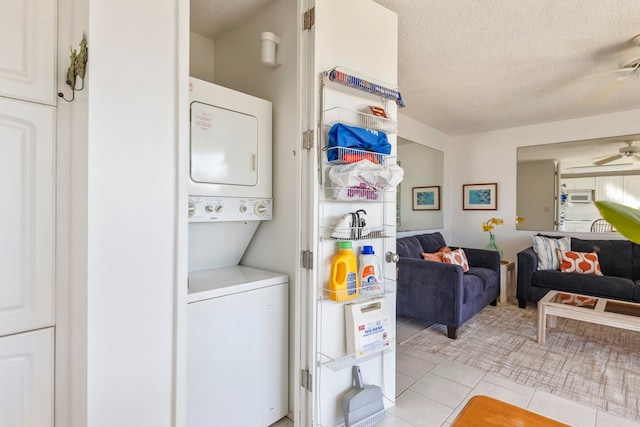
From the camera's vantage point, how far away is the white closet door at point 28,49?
1066 millimetres

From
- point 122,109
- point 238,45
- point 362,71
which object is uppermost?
point 238,45

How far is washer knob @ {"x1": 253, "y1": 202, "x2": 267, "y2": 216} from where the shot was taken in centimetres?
188

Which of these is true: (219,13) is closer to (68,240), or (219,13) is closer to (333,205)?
(333,205)

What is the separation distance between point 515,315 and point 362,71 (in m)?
3.31

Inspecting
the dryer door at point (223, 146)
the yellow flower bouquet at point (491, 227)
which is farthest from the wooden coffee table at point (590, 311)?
the dryer door at point (223, 146)

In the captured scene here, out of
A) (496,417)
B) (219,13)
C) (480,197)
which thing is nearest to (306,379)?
(496,417)

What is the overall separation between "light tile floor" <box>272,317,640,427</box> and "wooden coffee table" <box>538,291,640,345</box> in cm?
89

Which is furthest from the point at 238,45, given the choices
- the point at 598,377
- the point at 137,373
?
the point at 598,377

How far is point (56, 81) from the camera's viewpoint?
1.16 m

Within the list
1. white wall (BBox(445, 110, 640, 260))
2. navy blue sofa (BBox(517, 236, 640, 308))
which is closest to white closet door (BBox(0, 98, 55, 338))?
navy blue sofa (BBox(517, 236, 640, 308))

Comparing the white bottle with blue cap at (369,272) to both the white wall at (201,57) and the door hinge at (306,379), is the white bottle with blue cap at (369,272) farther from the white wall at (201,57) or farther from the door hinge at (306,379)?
the white wall at (201,57)

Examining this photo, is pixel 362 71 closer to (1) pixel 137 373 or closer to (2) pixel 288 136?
(2) pixel 288 136

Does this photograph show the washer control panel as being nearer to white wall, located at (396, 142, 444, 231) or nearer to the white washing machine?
the white washing machine

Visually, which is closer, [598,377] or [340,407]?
[340,407]
